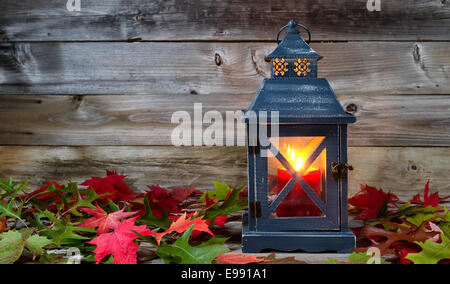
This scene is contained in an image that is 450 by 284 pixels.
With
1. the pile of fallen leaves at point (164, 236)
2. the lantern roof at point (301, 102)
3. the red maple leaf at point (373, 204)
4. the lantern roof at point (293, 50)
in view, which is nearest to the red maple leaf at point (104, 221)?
the pile of fallen leaves at point (164, 236)

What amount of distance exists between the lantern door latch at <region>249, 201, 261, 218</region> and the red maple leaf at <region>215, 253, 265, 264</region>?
0.31 feet

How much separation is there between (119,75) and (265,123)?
2.31 feet

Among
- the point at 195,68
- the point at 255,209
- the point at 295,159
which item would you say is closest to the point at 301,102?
the point at 295,159

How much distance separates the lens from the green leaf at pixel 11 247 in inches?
23.1

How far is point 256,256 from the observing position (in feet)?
2.10

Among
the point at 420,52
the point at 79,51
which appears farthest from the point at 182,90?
the point at 420,52

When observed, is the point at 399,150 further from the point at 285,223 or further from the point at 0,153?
the point at 0,153

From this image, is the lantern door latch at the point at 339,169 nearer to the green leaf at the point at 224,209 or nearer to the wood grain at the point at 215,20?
the green leaf at the point at 224,209

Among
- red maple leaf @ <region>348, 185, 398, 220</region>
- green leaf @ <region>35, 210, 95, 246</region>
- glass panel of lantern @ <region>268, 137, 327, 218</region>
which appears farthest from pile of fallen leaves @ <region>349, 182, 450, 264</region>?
green leaf @ <region>35, 210, 95, 246</region>

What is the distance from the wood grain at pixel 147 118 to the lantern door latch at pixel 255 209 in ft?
1.64

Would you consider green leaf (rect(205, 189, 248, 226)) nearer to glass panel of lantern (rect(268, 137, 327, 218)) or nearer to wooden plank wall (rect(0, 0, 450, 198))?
glass panel of lantern (rect(268, 137, 327, 218))

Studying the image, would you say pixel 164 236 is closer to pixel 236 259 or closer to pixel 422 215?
pixel 236 259

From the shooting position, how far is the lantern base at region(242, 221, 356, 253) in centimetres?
68

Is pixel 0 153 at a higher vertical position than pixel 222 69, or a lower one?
lower
